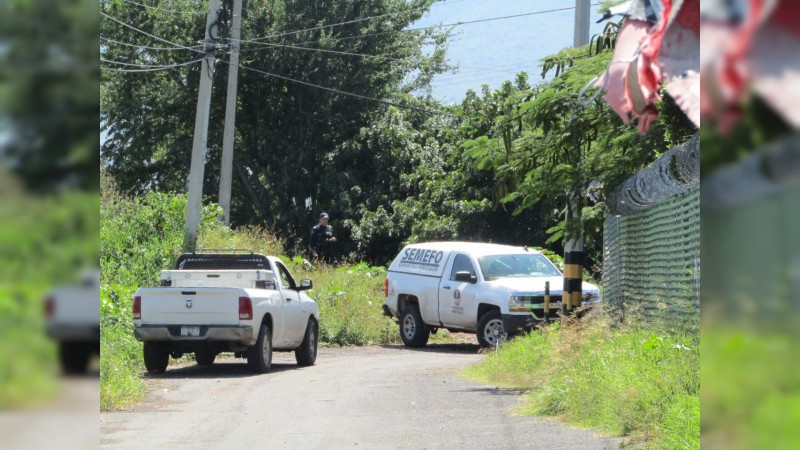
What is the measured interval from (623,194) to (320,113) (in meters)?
26.5

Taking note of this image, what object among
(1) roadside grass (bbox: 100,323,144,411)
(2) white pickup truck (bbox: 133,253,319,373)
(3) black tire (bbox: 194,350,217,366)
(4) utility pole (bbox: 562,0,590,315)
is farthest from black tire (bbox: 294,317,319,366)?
(4) utility pole (bbox: 562,0,590,315)

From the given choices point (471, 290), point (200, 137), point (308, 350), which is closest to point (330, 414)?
point (308, 350)

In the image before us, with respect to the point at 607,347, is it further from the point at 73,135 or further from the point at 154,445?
the point at 73,135

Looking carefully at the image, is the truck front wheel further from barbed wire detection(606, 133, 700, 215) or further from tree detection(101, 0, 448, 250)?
tree detection(101, 0, 448, 250)

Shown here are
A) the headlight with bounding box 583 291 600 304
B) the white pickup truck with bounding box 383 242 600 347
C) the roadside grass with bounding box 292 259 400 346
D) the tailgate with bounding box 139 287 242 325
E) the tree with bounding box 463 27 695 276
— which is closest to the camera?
the tree with bounding box 463 27 695 276

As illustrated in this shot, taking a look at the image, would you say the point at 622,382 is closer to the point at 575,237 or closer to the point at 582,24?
the point at 575,237

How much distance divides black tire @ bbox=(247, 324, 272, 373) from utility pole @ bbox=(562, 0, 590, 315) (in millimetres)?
3928

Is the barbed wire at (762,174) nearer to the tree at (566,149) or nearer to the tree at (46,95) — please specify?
the tree at (46,95)

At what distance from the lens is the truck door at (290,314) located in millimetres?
15409

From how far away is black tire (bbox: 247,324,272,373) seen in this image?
1441 centimetres

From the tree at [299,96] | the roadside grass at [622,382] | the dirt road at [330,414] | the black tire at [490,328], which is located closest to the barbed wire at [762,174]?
the roadside grass at [622,382]

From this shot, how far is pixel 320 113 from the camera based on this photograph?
118 feet

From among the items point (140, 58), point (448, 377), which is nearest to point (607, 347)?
point (448, 377)

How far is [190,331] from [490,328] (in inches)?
232
